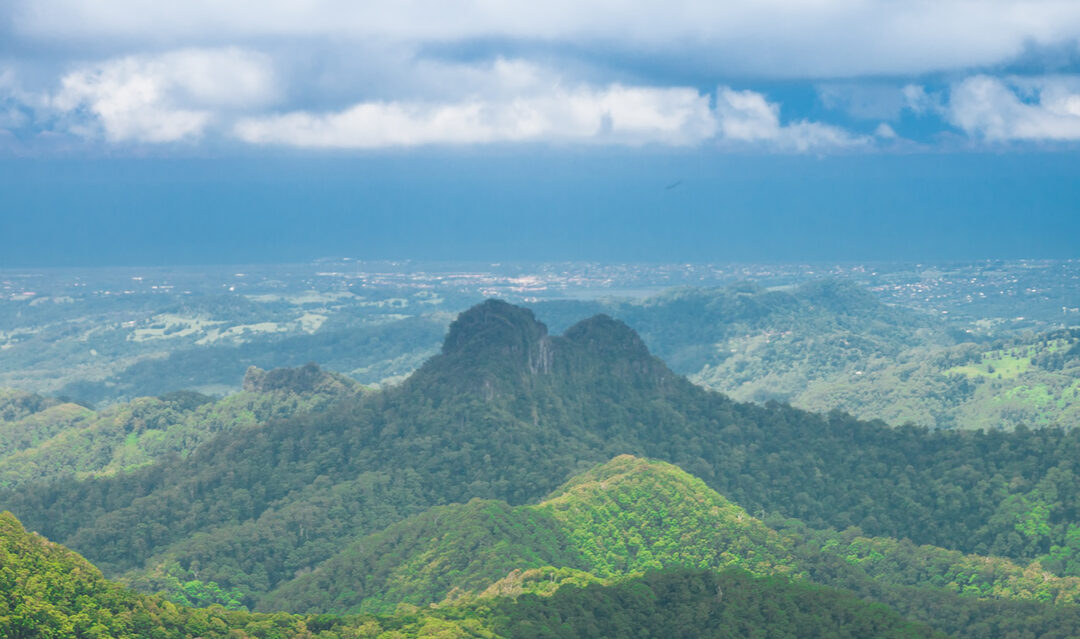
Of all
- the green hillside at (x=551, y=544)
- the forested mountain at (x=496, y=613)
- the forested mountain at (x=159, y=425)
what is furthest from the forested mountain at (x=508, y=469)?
the forested mountain at (x=496, y=613)

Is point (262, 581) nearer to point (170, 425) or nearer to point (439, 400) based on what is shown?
point (439, 400)

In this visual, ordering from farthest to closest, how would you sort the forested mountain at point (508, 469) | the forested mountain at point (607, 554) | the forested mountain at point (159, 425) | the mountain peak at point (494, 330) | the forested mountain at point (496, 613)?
the forested mountain at point (159, 425) < the mountain peak at point (494, 330) < the forested mountain at point (508, 469) < the forested mountain at point (607, 554) < the forested mountain at point (496, 613)

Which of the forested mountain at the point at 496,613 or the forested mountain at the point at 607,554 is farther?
the forested mountain at the point at 607,554

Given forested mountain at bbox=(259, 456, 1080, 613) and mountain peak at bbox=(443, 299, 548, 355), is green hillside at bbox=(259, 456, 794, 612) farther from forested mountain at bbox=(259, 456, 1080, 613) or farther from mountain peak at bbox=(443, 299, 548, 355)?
mountain peak at bbox=(443, 299, 548, 355)

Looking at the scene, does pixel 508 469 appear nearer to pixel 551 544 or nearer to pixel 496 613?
pixel 551 544

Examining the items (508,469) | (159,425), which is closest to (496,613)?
(508,469)

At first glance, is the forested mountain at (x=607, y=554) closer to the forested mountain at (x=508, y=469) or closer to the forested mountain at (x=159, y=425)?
the forested mountain at (x=508, y=469)

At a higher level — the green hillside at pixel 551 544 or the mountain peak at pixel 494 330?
the mountain peak at pixel 494 330


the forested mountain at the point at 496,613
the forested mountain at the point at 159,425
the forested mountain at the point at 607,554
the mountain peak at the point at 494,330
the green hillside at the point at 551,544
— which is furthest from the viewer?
the forested mountain at the point at 159,425

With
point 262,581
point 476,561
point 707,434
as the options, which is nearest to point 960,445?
point 707,434
